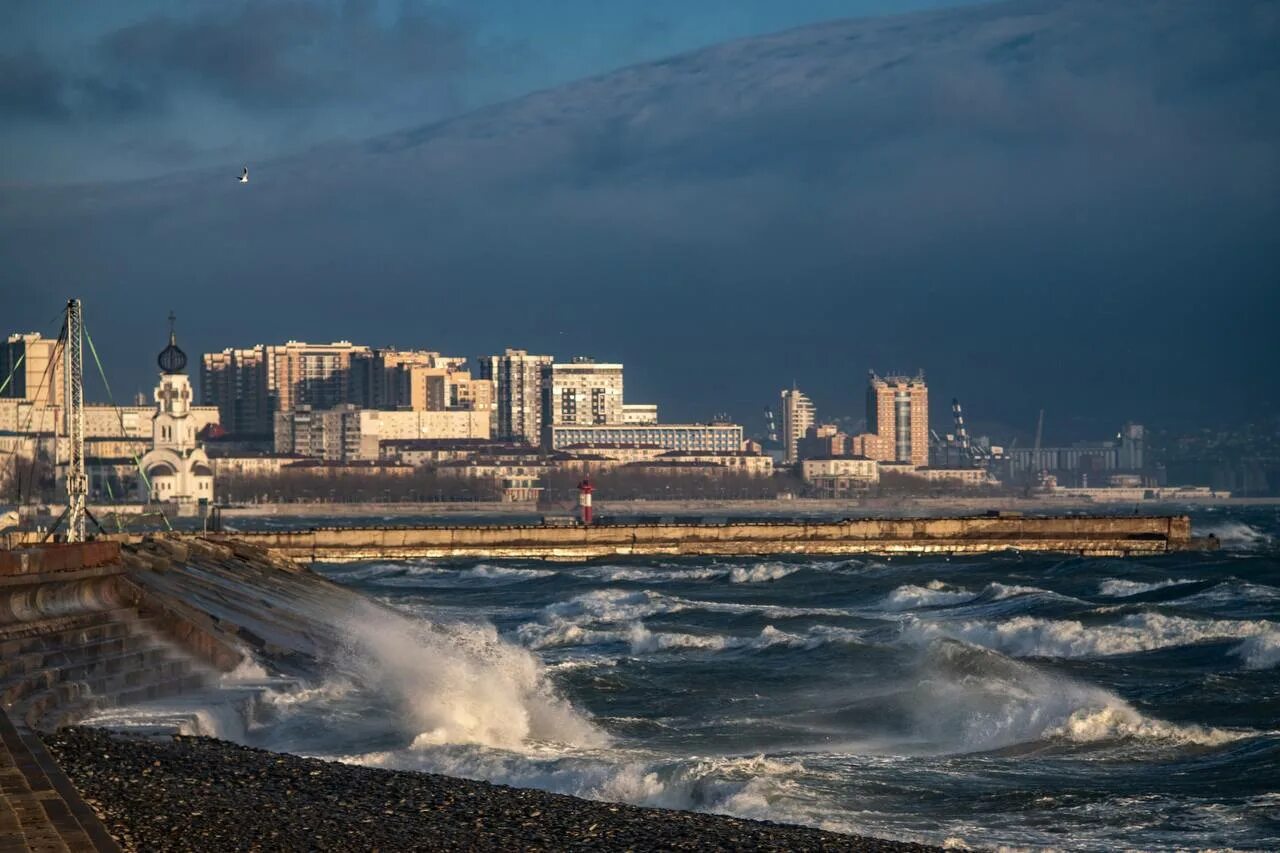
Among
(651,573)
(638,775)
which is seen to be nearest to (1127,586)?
(651,573)

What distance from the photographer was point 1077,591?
146 feet

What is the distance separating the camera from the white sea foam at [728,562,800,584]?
50938 millimetres

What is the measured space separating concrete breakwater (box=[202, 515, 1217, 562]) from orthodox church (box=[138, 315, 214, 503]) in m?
80.8

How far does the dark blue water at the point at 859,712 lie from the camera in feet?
50.8

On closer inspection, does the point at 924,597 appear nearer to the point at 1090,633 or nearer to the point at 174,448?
the point at 1090,633

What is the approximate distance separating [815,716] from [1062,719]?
2940 mm

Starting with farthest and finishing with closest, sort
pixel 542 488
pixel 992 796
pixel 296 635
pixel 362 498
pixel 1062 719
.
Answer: pixel 542 488, pixel 362 498, pixel 296 635, pixel 1062 719, pixel 992 796

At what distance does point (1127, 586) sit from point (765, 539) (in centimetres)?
2603

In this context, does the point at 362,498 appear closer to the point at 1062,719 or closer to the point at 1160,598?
the point at 1160,598

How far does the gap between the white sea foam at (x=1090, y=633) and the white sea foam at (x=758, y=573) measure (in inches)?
736

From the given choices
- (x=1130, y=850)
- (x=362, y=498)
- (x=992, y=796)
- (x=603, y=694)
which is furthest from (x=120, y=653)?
(x=362, y=498)

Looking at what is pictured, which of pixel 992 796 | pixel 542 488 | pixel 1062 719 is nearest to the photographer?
pixel 992 796

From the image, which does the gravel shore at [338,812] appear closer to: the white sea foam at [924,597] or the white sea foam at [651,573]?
the white sea foam at [924,597]

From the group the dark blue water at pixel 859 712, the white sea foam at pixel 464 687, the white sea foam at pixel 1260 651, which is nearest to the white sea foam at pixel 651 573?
the dark blue water at pixel 859 712
